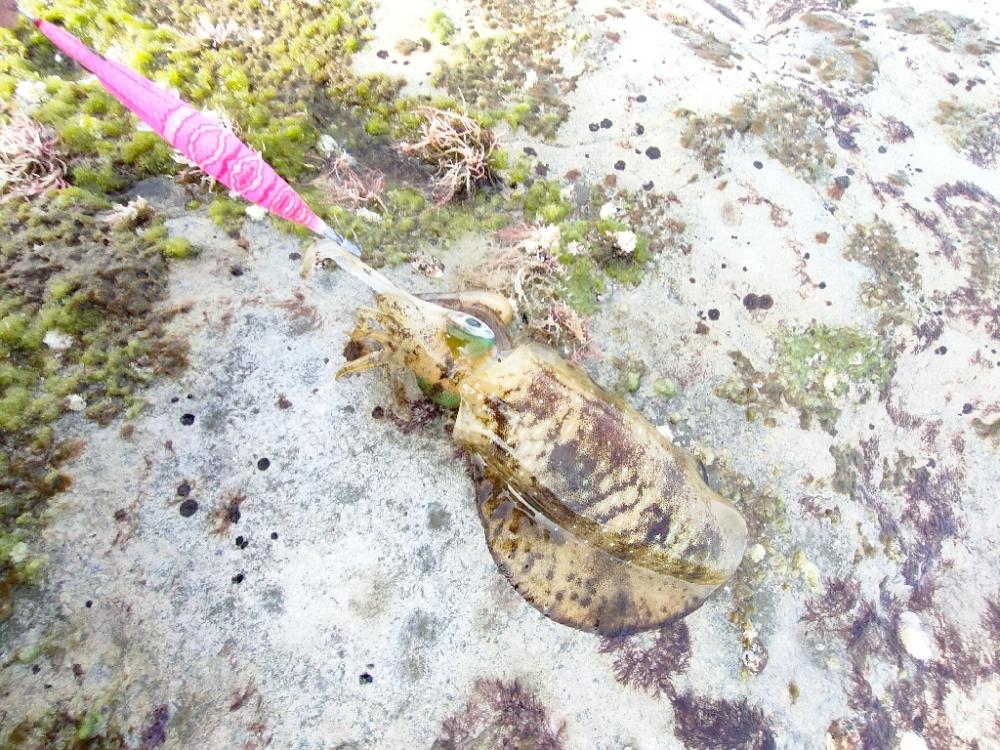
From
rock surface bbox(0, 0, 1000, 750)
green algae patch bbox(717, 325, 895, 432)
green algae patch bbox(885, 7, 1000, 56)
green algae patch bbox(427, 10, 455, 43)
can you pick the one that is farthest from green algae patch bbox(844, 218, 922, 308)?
green algae patch bbox(427, 10, 455, 43)

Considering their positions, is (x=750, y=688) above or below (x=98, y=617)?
below

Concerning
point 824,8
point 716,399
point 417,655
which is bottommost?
point 417,655

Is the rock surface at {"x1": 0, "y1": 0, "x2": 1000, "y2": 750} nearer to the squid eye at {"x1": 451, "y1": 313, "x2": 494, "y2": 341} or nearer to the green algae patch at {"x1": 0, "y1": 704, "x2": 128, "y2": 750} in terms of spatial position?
the green algae patch at {"x1": 0, "y1": 704, "x2": 128, "y2": 750}

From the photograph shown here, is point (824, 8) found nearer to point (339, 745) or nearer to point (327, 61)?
point (327, 61)

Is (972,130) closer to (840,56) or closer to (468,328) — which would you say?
(840,56)

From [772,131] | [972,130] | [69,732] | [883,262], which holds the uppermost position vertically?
[972,130]

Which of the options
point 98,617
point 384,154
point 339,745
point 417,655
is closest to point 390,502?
point 417,655

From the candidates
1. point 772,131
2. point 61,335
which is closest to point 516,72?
point 772,131
